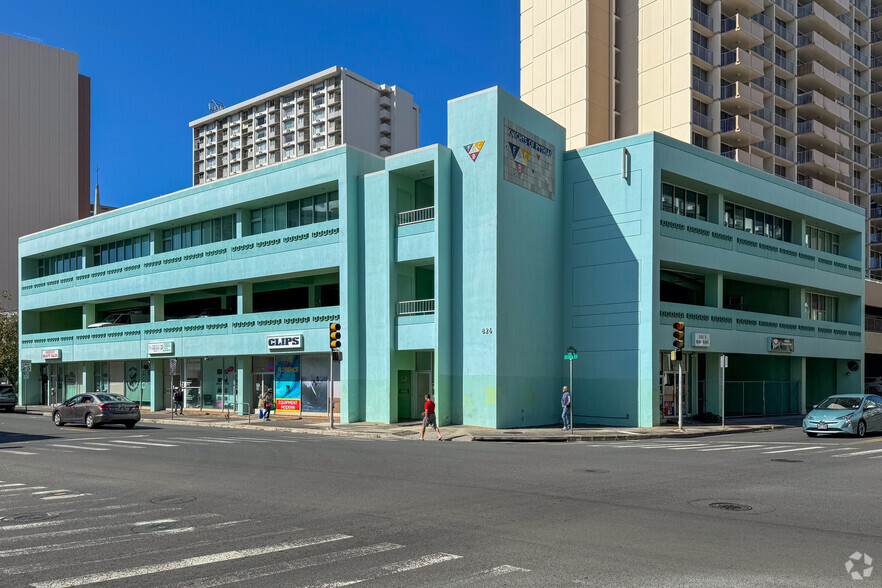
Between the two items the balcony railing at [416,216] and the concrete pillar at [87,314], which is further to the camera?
the concrete pillar at [87,314]

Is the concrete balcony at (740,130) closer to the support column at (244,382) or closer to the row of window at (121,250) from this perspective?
the support column at (244,382)

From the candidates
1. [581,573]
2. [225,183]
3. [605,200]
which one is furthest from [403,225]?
[581,573]

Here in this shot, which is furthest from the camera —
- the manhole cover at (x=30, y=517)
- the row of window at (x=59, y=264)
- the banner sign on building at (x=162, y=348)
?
the row of window at (x=59, y=264)

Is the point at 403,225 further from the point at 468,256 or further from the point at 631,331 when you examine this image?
the point at 631,331

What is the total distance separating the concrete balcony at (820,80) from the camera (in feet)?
200

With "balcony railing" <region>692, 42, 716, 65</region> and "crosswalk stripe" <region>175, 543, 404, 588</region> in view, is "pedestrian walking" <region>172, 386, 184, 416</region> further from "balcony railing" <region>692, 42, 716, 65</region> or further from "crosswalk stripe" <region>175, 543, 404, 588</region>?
"balcony railing" <region>692, 42, 716, 65</region>

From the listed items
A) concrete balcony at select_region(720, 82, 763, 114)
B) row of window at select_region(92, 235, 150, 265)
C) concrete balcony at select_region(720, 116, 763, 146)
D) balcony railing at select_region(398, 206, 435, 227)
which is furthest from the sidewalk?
concrete balcony at select_region(720, 82, 763, 114)

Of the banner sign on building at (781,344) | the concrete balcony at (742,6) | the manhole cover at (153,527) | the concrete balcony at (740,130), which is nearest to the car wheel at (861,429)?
the banner sign on building at (781,344)

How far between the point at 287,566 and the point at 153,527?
303cm

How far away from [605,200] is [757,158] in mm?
31200

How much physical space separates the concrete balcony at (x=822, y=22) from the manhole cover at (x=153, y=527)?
219 feet

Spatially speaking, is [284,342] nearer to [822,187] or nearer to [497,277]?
[497,277]

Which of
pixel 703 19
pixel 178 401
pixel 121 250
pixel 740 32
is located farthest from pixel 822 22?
pixel 178 401

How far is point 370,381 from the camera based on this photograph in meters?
32.7
